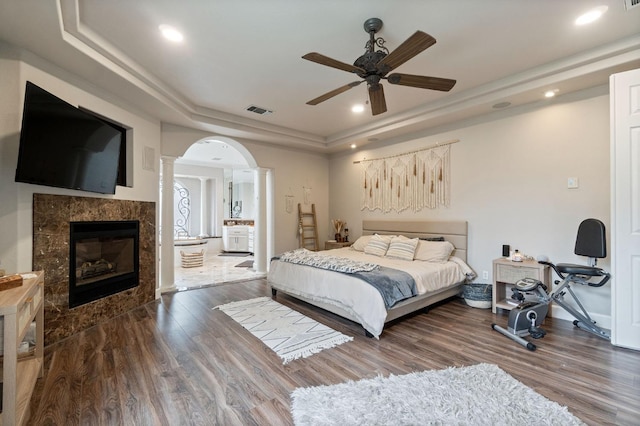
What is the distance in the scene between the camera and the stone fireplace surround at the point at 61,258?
2.78 meters

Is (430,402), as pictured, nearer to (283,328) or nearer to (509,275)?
(283,328)

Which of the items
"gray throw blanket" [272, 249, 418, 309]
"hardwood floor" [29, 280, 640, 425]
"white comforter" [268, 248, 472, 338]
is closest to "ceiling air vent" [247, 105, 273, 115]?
"white comforter" [268, 248, 472, 338]

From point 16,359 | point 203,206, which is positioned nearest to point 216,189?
point 203,206

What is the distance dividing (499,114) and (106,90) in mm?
5119

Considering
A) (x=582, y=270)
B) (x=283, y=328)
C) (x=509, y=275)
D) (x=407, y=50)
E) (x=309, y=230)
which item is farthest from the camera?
(x=309, y=230)

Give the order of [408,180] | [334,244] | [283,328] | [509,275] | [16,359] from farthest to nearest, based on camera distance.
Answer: [334,244]
[408,180]
[509,275]
[283,328]
[16,359]

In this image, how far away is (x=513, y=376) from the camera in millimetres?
2248

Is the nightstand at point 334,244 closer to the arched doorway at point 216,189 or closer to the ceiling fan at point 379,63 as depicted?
the arched doorway at point 216,189

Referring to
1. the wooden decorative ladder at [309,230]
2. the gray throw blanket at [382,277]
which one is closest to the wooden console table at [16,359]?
the gray throw blanket at [382,277]

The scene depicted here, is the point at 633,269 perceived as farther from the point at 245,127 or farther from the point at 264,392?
the point at 245,127

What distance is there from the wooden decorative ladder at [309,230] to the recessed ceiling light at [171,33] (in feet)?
13.4

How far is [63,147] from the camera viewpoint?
8.80ft

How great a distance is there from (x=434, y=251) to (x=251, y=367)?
2979 millimetres

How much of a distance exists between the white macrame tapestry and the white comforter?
1.18 m
